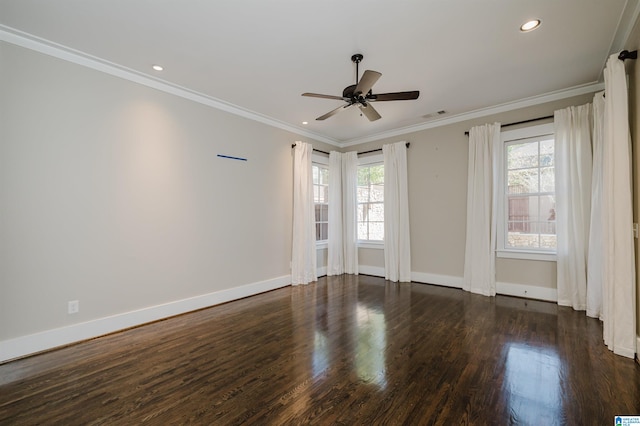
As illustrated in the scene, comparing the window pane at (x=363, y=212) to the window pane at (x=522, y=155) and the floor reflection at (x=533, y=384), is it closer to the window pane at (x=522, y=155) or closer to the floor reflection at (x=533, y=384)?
the window pane at (x=522, y=155)

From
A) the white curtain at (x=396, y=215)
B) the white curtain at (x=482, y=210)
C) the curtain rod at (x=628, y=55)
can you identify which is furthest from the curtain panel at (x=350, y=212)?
the curtain rod at (x=628, y=55)

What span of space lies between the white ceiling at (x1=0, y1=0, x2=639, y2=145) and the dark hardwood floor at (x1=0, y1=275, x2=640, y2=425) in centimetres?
302

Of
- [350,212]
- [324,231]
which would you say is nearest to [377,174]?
[350,212]

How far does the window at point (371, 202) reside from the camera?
600cm

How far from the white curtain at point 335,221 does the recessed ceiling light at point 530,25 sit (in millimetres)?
3877

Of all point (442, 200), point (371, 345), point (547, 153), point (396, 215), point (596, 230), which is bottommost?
point (371, 345)

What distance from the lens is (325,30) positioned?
102 inches

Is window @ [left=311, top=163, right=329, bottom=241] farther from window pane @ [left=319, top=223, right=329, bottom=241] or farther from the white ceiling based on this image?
the white ceiling

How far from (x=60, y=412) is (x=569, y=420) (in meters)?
3.26

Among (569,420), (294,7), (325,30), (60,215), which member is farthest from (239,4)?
(569,420)

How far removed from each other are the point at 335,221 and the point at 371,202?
903mm

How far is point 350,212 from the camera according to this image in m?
6.23

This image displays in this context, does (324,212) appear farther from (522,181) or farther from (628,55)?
(628,55)

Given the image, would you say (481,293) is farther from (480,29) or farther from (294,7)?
(294,7)
